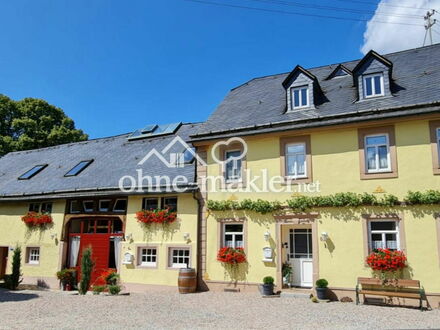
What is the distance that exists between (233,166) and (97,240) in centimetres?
695

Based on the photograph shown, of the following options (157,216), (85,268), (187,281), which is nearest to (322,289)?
(187,281)

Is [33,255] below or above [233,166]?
below

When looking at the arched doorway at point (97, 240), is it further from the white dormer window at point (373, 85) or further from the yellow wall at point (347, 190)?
the white dormer window at point (373, 85)

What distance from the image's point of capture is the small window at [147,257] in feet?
49.6

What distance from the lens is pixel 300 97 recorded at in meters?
14.5

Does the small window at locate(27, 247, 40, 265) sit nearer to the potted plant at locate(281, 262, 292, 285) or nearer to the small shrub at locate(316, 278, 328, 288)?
the potted plant at locate(281, 262, 292, 285)

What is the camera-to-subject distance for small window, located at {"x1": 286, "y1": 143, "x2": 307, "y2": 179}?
13367mm

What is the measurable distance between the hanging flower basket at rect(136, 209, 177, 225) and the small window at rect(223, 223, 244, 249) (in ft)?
7.19

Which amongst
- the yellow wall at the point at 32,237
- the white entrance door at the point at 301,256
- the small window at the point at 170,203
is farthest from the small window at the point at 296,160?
the yellow wall at the point at 32,237

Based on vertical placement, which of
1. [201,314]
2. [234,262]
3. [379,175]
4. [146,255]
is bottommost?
[201,314]

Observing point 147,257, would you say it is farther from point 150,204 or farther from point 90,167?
point 90,167

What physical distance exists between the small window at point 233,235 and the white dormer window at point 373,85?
262 inches

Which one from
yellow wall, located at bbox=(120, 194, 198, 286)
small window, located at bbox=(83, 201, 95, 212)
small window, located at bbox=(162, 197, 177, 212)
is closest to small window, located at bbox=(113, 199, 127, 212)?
yellow wall, located at bbox=(120, 194, 198, 286)

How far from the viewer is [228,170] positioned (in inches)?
577
